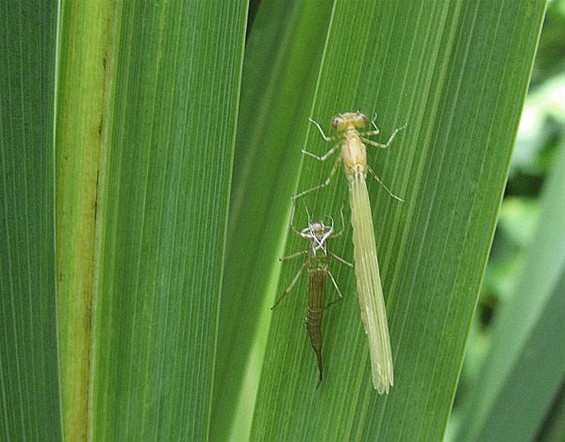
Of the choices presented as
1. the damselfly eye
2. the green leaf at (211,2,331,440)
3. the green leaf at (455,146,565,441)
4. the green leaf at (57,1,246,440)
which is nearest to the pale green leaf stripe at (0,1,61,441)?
the green leaf at (57,1,246,440)

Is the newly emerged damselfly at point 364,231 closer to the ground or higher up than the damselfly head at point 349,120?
closer to the ground

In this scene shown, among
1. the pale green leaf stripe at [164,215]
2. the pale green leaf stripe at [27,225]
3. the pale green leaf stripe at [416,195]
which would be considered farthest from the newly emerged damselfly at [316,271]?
the pale green leaf stripe at [27,225]

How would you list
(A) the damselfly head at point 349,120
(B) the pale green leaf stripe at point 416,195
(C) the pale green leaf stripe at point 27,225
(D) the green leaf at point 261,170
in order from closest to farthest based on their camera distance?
(C) the pale green leaf stripe at point 27,225
(B) the pale green leaf stripe at point 416,195
(A) the damselfly head at point 349,120
(D) the green leaf at point 261,170

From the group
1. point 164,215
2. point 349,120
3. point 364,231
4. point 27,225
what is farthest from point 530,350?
point 27,225

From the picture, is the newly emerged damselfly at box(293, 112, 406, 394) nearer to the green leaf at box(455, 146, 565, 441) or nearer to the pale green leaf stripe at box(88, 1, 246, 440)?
the pale green leaf stripe at box(88, 1, 246, 440)

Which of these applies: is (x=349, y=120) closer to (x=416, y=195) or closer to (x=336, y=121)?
(x=336, y=121)

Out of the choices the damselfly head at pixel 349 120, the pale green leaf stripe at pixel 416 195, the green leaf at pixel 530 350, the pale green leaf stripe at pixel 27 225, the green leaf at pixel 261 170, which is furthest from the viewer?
the green leaf at pixel 530 350

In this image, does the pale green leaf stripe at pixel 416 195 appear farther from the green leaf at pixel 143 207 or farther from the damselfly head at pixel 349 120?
the green leaf at pixel 143 207
